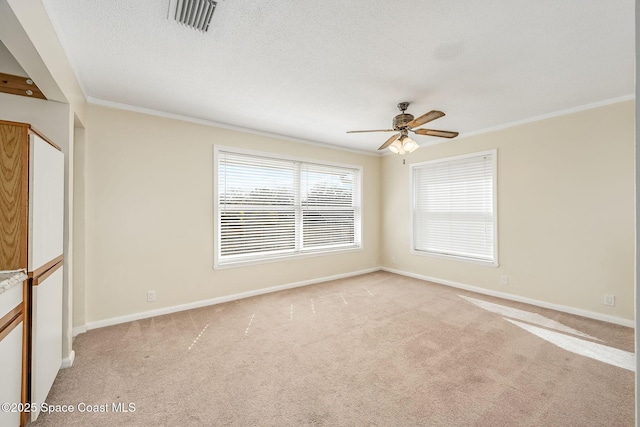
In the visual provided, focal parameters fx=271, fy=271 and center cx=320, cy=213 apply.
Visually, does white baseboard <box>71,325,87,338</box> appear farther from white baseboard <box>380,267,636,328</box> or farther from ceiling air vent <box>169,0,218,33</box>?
white baseboard <box>380,267,636,328</box>

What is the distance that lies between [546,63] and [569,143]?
1650mm

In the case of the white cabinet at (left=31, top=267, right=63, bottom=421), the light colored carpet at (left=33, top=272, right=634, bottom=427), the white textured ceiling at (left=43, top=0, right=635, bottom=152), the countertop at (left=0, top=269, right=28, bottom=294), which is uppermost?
the white textured ceiling at (left=43, top=0, right=635, bottom=152)

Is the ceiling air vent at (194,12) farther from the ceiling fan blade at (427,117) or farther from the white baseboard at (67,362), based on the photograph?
the white baseboard at (67,362)

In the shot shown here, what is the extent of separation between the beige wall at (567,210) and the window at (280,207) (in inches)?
87.8

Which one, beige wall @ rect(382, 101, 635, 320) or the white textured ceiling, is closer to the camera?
the white textured ceiling

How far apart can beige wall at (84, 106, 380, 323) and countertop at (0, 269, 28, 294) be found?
1712 mm

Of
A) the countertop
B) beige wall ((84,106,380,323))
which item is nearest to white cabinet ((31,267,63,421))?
the countertop

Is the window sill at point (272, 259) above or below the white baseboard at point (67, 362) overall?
above

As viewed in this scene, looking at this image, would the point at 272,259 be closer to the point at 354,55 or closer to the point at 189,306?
the point at 189,306

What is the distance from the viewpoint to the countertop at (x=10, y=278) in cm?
131

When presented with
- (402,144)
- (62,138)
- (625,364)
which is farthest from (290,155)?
(625,364)

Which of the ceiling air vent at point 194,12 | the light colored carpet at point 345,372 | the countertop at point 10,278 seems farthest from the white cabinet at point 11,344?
the ceiling air vent at point 194,12

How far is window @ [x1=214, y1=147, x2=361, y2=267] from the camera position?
13.1 feet

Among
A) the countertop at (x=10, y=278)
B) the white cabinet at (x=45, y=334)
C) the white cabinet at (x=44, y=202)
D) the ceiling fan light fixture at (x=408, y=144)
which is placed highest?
the ceiling fan light fixture at (x=408, y=144)
